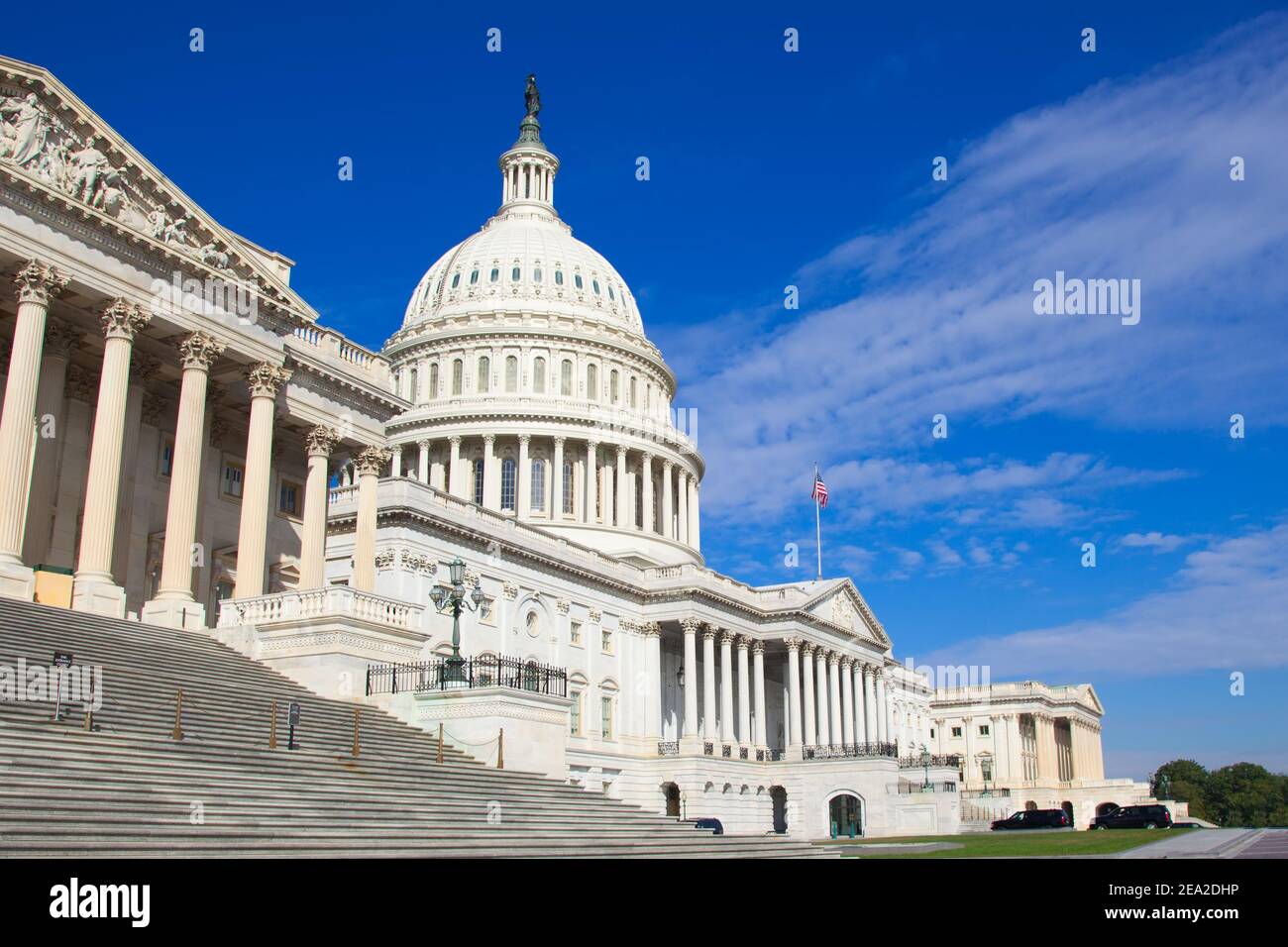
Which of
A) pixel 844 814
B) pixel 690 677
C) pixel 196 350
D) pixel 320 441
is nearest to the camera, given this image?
pixel 196 350

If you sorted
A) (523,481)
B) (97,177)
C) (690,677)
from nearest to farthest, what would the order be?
1. (97,177)
2. (690,677)
3. (523,481)

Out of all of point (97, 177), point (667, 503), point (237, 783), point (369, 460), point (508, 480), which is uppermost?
point (508, 480)

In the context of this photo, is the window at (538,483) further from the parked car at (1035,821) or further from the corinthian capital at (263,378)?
the corinthian capital at (263,378)

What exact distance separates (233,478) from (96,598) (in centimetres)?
1255

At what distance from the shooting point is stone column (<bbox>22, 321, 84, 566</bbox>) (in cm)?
3559

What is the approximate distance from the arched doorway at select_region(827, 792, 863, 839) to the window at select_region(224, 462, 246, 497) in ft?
172

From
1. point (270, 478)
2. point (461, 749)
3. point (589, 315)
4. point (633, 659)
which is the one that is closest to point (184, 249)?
point (270, 478)

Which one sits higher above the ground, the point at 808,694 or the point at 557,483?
the point at 557,483

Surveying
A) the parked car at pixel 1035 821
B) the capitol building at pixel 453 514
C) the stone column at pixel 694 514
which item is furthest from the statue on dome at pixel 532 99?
the parked car at pixel 1035 821

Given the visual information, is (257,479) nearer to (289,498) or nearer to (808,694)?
(289,498)

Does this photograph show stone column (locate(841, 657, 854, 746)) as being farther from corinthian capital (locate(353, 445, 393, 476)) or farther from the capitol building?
corinthian capital (locate(353, 445, 393, 476))

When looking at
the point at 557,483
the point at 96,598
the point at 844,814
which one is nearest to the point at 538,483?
the point at 557,483

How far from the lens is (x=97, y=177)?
1372 inches
